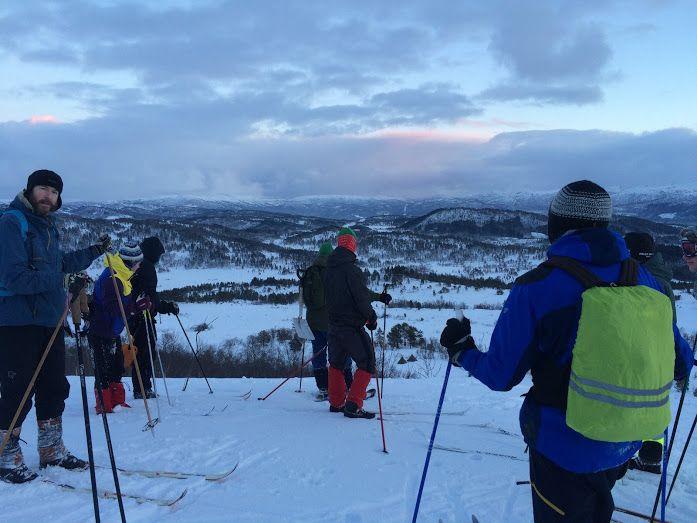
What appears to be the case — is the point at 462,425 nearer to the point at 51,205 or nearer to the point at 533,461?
the point at 533,461

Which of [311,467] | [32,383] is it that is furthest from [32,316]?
[311,467]

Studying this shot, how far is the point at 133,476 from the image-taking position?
3.28 meters

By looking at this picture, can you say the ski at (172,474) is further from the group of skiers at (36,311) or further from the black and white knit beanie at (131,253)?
the black and white knit beanie at (131,253)

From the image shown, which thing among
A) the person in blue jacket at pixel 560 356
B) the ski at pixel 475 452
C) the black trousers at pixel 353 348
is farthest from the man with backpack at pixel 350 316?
the person in blue jacket at pixel 560 356

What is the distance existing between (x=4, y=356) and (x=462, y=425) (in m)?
4.01

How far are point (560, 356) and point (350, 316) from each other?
3.17 metres

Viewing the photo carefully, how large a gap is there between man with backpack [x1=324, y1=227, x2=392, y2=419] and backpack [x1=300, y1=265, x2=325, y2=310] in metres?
0.68

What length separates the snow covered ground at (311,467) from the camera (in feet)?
9.59

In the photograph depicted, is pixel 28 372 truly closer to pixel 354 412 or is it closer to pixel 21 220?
pixel 21 220

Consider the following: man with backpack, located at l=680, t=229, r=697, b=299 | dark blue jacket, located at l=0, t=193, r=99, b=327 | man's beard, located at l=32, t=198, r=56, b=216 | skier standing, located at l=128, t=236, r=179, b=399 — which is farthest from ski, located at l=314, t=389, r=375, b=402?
man's beard, located at l=32, t=198, r=56, b=216

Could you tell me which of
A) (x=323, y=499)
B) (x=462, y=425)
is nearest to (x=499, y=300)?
(x=462, y=425)

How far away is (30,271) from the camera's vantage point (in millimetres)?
3016

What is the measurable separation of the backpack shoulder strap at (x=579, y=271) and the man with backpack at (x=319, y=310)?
388 centimetres

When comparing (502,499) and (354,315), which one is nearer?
(502,499)
